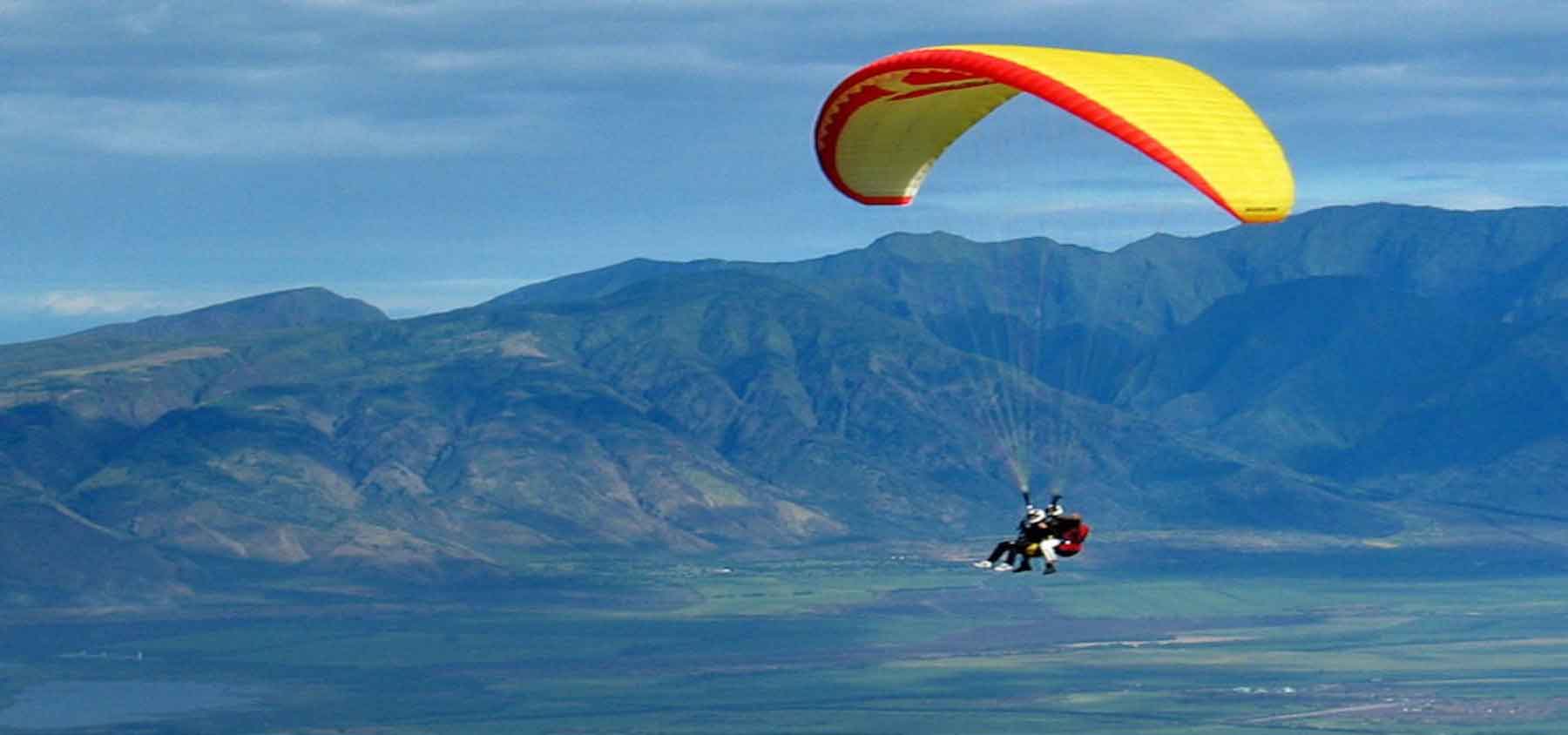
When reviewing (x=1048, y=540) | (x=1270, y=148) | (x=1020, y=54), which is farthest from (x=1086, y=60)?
(x=1048, y=540)

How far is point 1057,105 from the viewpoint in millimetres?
63406

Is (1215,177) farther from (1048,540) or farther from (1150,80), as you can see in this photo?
(1048,540)

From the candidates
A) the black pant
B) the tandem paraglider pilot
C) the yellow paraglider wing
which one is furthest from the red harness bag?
the yellow paraglider wing

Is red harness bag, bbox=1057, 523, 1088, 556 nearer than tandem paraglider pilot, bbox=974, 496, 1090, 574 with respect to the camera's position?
No

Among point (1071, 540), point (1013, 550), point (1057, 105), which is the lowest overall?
point (1013, 550)

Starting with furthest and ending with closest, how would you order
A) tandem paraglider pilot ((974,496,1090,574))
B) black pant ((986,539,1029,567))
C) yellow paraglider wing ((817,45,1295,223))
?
black pant ((986,539,1029,567))
tandem paraglider pilot ((974,496,1090,574))
yellow paraglider wing ((817,45,1295,223))

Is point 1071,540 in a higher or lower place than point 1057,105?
lower

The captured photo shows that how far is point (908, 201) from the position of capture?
80875 mm

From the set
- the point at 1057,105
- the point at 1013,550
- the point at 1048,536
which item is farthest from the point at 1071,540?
the point at 1057,105

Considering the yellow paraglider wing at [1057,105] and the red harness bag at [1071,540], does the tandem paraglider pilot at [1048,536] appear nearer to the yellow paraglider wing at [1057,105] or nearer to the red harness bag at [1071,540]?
the red harness bag at [1071,540]

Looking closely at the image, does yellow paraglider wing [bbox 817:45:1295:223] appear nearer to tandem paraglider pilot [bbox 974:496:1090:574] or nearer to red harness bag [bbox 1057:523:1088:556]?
tandem paraglider pilot [bbox 974:496:1090:574]

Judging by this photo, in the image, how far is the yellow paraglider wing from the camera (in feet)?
199

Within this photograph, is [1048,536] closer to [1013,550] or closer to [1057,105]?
[1013,550]

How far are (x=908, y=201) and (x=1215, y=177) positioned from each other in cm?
2210
